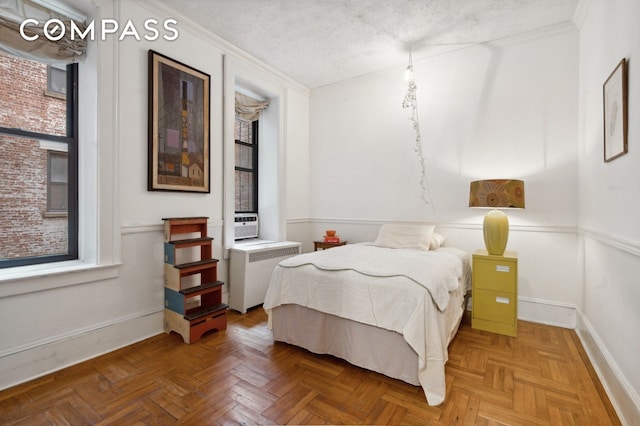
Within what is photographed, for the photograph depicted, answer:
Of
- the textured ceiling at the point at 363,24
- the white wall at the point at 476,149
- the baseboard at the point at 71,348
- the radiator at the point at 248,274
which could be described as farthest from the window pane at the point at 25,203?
the white wall at the point at 476,149

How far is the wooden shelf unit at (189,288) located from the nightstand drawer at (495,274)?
2.31m

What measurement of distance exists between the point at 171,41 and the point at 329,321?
2.77 m

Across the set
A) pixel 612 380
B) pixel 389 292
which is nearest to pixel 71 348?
pixel 389 292

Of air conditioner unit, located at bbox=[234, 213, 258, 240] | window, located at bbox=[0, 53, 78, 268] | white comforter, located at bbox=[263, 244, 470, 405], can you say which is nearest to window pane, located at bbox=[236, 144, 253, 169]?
air conditioner unit, located at bbox=[234, 213, 258, 240]

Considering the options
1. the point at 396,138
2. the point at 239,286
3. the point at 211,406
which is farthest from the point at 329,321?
the point at 396,138

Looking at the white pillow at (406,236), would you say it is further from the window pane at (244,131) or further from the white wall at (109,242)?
the window pane at (244,131)

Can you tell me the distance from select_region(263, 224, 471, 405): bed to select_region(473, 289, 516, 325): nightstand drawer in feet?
0.64

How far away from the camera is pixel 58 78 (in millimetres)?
2305

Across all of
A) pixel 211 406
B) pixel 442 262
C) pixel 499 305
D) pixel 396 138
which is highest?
pixel 396 138

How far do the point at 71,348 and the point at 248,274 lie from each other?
57.9 inches

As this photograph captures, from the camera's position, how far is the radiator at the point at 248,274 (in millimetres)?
3133

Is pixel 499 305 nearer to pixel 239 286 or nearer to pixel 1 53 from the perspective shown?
pixel 239 286

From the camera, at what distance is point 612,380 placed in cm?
174

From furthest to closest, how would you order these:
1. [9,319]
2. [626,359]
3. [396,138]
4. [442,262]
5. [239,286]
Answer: [396,138], [239,286], [442,262], [9,319], [626,359]
